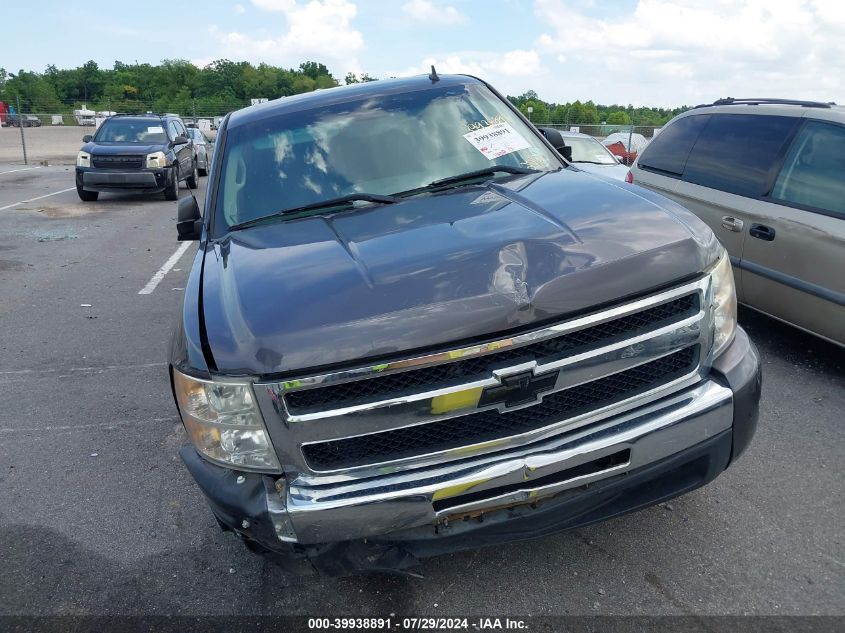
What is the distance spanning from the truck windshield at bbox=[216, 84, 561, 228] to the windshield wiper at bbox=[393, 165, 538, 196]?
1.4 inches

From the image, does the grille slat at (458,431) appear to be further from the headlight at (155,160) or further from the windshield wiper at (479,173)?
the headlight at (155,160)

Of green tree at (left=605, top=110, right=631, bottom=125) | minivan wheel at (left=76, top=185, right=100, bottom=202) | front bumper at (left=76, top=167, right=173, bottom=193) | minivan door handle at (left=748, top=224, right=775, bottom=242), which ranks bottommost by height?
minivan wheel at (left=76, top=185, right=100, bottom=202)

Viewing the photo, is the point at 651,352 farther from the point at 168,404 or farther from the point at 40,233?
the point at 40,233

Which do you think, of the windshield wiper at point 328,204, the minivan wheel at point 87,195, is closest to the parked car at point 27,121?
the minivan wheel at point 87,195

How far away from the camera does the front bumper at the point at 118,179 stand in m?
14.1

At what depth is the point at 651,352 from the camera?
2.36 meters

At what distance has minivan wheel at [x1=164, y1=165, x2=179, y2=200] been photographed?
48.4 ft

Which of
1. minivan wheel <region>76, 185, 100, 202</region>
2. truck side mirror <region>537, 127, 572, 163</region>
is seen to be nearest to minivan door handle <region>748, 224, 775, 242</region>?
truck side mirror <region>537, 127, 572, 163</region>

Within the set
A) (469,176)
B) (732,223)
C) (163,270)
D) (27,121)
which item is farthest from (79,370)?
(27,121)

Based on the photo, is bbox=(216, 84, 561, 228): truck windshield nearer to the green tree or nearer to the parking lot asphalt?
the parking lot asphalt

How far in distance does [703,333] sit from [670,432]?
1.27ft

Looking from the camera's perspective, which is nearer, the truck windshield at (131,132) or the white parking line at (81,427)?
the white parking line at (81,427)

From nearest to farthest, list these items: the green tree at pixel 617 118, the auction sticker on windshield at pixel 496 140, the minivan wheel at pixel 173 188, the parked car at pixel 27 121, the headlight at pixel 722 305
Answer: the headlight at pixel 722 305 < the auction sticker on windshield at pixel 496 140 < the minivan wheel at pixel 173 188 < the green tree at pixel 617 118 < the parked car at pixel 27 121

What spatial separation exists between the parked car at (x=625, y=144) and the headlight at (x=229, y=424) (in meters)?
18.0
